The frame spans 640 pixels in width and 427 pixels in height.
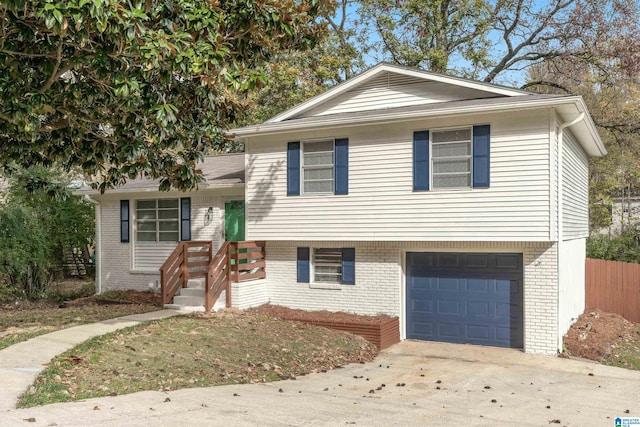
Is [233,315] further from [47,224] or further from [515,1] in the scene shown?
[515,1]

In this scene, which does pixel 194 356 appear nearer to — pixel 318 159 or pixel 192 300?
pixel 192 300

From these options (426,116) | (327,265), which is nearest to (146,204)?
(327,265)

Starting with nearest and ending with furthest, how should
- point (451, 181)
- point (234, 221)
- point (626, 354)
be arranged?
point (626, 354)
point (451, 181)
point (234, 221)

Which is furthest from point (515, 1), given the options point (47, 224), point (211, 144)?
point (47, 224)

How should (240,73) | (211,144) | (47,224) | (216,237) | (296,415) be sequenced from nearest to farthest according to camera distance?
(296,415)
(240,73)
(211,144)
(216,237)
(47,224)

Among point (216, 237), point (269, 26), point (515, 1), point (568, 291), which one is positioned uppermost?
point (515, 1)

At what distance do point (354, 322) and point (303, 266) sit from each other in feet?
8.28

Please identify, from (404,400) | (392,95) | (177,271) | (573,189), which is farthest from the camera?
(177,271)

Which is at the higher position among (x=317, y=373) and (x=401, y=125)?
(x=401, y=125)

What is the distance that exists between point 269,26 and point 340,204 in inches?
218

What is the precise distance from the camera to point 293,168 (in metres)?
14.9

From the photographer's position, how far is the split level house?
12383mm

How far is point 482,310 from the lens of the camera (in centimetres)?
1338

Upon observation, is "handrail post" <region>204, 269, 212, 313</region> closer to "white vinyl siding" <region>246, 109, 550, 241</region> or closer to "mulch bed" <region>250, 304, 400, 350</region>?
"mulch bed" <region>250, 304, 400, 350</region>
